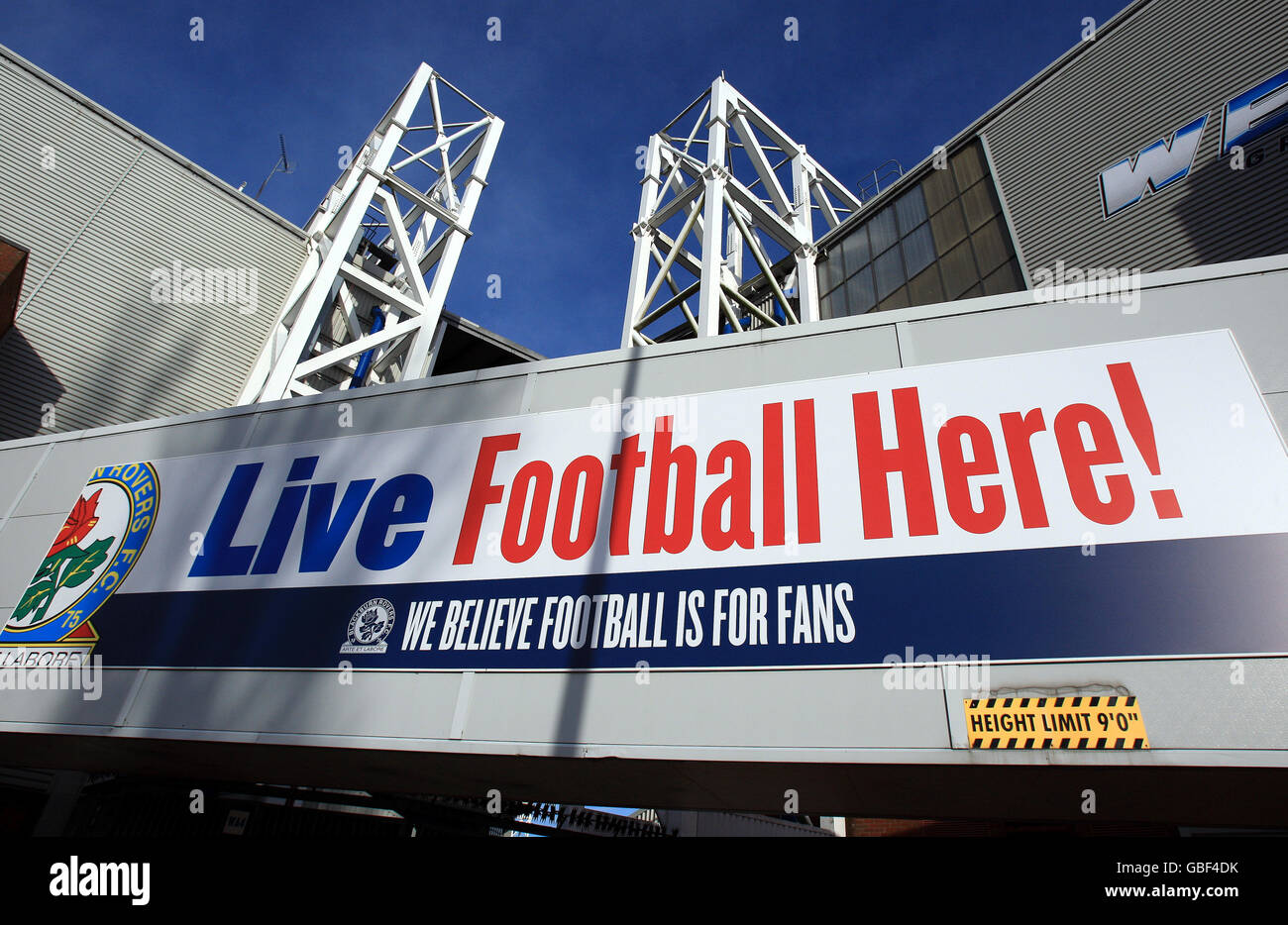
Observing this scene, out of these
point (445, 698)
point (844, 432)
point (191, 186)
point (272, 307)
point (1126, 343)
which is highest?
point (191, 186)

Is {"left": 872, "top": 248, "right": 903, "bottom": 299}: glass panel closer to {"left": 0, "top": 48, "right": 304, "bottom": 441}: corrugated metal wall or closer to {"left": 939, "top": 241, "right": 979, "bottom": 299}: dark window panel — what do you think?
{"left": 939, "top": 241, "right": 979, "bottom": 299}: dark window panel

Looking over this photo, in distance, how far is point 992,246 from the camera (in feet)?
44.4

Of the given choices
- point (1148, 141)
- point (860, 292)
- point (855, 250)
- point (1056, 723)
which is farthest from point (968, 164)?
point (1056, 723)

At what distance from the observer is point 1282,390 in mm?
4234

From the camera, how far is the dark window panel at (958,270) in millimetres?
13781

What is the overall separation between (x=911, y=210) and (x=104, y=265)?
1686 centimetres

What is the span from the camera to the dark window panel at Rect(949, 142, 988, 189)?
14664 mm

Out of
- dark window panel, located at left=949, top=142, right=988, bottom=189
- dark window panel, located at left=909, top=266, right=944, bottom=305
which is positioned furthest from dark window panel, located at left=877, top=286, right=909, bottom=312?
dark window panel, located at left=949, top=142, right=988, bottom=189

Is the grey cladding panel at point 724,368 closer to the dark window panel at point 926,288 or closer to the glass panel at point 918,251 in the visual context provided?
the dark window panel at point 926,288

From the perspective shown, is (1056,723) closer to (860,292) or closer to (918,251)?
(918,251)

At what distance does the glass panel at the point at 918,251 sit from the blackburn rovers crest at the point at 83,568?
14.4 m

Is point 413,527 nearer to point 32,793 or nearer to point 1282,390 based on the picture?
point 1282,390

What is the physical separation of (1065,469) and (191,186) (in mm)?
17181

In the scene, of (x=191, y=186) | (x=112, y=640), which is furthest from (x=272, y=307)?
(x=112, y=640)
